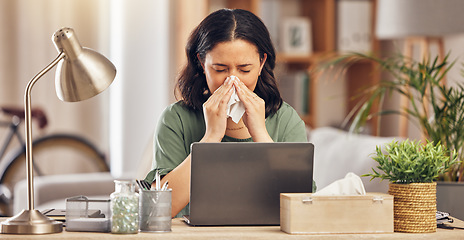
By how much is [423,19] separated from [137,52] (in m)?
2.07

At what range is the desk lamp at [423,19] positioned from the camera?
2.67 meters

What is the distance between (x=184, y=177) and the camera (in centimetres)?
155

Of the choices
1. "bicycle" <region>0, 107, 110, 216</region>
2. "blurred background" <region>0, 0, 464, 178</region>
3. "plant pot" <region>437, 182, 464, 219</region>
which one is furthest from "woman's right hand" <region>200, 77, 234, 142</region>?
"bicycle" <region>0, 107, 110, 216</region>

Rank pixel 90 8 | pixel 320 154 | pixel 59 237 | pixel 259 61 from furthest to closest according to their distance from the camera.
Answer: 1. pixel 90 8
2. pixel 320 154
3. pixel 259 61
4. pixel 59 237

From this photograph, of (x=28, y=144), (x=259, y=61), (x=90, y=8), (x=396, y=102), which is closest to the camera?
(x=28, y=144)

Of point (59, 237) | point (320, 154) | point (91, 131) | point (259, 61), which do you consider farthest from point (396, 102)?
point (59, 237)

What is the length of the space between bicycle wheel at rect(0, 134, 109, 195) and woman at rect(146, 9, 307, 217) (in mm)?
2399

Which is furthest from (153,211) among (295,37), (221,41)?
(295,37)

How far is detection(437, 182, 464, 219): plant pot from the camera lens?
192cm

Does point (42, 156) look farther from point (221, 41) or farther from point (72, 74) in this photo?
point (72, 74)

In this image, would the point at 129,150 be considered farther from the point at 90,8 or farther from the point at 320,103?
the point at 320,103

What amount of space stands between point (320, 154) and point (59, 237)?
4.94 feet

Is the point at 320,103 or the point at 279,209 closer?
the point at 279,209

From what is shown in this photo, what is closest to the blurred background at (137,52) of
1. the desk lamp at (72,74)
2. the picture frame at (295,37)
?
the picture frame at (295,37)
